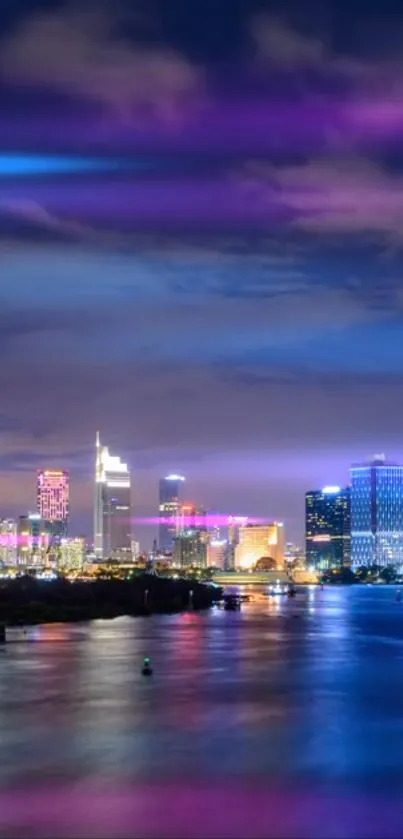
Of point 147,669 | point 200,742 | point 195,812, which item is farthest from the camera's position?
point 147,669

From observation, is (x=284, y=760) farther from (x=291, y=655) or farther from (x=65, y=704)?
(x=291, y=655)

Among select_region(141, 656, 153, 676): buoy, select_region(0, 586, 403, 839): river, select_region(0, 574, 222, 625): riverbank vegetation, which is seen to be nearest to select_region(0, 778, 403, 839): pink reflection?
select_region(0, 586, 403, 839): river

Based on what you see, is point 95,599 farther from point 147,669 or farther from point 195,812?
point 195,812

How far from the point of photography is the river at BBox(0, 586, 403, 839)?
83.0 feet

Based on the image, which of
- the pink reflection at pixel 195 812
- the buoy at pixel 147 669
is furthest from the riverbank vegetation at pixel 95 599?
the pink reflection at pixel 195 812

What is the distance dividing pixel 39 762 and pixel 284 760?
666 centimetres

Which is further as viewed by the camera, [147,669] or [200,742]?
[147,669]

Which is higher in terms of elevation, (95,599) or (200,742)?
(95,599)

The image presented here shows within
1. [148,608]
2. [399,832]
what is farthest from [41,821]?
[148,608]

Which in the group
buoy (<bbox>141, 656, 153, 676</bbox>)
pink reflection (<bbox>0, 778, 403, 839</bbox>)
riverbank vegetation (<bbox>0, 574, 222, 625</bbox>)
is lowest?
pink reflection (<bbox>0, 778, 403, 839</bbox>)

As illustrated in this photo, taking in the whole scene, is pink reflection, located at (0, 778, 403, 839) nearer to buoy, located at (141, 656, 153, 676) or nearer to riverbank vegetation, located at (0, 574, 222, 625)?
buoy, located at (141, 656, 153, 676)

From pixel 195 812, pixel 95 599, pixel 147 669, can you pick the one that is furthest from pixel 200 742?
pixel 95 599

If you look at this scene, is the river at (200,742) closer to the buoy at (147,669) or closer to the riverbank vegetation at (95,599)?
the buoy at (147,669)

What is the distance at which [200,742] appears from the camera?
3625 centimetres
